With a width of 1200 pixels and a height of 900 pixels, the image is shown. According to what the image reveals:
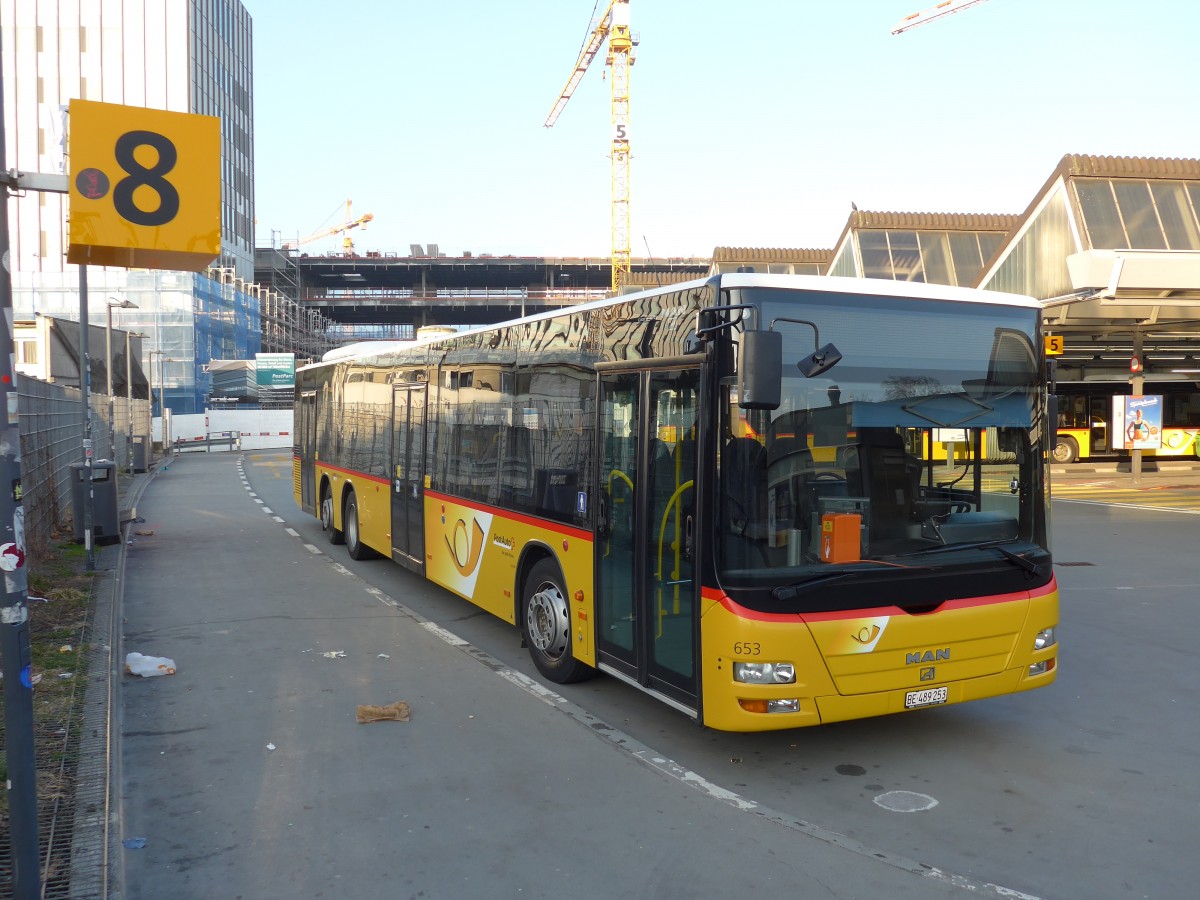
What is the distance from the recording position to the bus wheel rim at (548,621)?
7887 millimetres

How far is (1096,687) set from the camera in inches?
322

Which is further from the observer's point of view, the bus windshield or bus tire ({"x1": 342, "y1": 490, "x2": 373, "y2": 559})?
bus tire ({"x1": 342, "y1": 490, "x2": 373, "y2": 559})

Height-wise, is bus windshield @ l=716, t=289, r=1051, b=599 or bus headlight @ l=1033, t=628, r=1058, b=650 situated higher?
bus windshield @ l=716, t=289, r=1051, b=599

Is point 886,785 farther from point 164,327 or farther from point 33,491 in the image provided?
point 164,327

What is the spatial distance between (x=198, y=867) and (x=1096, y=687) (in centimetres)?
686

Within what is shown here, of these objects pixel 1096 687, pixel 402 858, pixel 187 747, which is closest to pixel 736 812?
pixel 402 858

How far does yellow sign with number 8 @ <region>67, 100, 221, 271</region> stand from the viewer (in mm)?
4805

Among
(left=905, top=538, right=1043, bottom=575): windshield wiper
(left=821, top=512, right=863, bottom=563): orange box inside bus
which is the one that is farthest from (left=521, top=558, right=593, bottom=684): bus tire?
(left=905, top=538, right=1043, bottom=575): windshield wiper

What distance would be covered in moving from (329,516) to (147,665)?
27.8ft

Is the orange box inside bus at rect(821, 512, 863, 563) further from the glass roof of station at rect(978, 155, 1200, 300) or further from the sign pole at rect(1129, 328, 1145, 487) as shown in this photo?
the sign pole at rect(1129, 328, 1145, 487)

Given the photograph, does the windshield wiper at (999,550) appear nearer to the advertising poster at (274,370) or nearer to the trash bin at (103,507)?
the trash bin at (103,507)

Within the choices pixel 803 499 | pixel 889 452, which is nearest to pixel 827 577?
pixel 803 499

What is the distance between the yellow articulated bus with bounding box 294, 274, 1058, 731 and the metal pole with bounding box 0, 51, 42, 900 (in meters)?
3.44

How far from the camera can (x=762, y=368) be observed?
5.34 m
